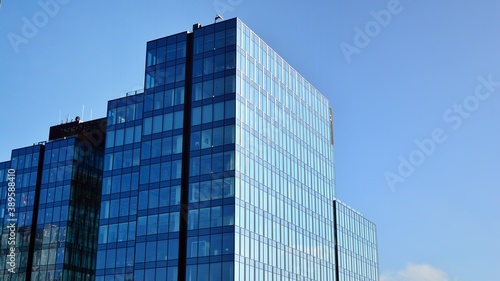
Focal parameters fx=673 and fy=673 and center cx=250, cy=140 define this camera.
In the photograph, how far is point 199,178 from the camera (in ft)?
263

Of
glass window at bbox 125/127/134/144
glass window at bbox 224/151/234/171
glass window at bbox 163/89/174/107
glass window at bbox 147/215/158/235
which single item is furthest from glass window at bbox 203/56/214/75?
glass window at bbox 147/215/158/235

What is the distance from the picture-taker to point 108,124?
96000 mm

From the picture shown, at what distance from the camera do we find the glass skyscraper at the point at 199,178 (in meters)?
78.6

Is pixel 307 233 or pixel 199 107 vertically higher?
pixel 199 107

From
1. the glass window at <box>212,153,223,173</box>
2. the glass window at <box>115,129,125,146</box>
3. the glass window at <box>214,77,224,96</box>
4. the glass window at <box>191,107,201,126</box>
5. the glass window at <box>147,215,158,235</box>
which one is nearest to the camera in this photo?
the glass window at <box>212,153,223,173</box>

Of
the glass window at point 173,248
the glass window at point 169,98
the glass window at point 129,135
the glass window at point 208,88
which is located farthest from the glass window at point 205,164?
the glass window at point 129,135

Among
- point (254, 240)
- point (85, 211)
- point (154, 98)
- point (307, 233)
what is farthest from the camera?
point (85, 211)

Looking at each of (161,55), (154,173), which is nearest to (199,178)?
(154,173)

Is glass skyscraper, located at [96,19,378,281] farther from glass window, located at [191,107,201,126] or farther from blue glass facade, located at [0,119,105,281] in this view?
blue glass facade, located at [0,119,105,281]

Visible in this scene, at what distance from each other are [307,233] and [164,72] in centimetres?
3006

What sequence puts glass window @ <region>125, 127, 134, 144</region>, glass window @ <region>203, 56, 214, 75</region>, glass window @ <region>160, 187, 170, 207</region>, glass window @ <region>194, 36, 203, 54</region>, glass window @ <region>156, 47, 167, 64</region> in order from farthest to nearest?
glass window @ <region>125, 127, 134, 144</region> → glass window @ <region>156, 47, 167, 64</region> → glass window @ <region>194, 36, 203, 54</region> → glass window @ <region>203, 56, 214, 75</region> → glass window @ <region>160, 187, 170, 207</region>

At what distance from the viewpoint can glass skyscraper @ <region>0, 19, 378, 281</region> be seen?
7856 centimetres

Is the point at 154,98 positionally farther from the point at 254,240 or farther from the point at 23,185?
the point at 23,185

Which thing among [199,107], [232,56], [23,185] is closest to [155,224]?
[199,107]
